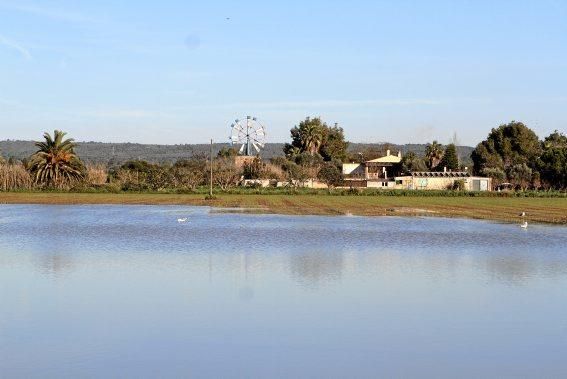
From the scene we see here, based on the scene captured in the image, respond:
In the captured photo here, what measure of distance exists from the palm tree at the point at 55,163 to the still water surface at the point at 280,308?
228 feet

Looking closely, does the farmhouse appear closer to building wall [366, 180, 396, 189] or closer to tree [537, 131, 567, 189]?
building wall [366, 180, 396, 189]

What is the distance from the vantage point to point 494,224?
44.8 meters

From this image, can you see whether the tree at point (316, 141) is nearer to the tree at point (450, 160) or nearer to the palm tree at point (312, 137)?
the palm tree at point (312, 137)

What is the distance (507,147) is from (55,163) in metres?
71.3

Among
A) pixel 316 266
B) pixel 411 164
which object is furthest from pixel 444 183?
pixel 316 266

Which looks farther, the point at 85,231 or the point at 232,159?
the point at 232,159

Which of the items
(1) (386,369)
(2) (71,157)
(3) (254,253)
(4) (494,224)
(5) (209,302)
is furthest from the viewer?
(2) (71,157)

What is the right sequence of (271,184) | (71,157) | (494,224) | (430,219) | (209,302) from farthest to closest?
(271,184) < (71,157) < (430,219) < (494,224) < (209,302)

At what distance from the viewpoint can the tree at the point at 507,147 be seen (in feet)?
452

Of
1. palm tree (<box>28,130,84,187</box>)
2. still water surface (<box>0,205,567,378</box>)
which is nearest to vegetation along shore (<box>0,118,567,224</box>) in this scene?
palm tree (<box>28,130,84,187</box>)

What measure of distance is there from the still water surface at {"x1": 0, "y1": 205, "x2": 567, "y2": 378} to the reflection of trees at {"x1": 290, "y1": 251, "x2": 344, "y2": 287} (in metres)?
0.05

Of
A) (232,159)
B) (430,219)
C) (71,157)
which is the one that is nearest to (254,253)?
(430,219)

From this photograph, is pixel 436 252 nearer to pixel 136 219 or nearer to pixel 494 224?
pixel 494 224

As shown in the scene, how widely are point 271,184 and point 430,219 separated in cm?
7086
